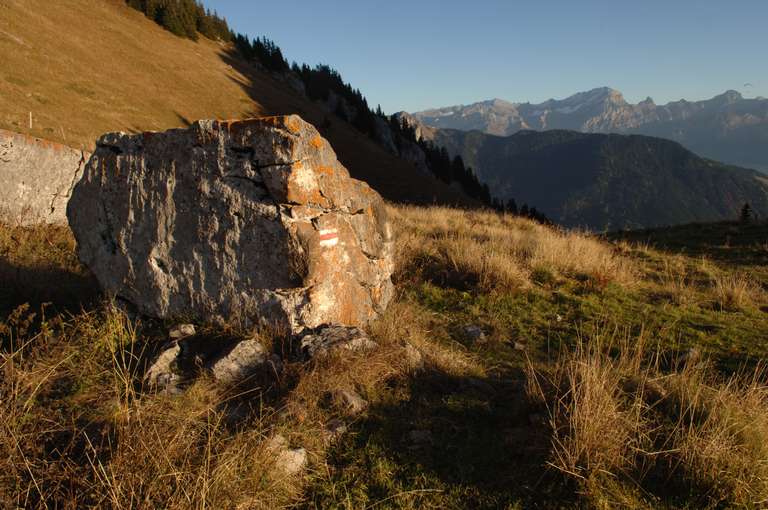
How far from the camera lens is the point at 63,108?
23.2 m

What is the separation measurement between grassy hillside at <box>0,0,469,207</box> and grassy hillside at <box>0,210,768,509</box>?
1851 cm

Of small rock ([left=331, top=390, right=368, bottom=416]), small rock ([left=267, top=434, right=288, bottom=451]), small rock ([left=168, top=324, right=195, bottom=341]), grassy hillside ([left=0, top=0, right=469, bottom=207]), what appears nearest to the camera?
small rock ([left=267, top=434, right=288, bottom=451])

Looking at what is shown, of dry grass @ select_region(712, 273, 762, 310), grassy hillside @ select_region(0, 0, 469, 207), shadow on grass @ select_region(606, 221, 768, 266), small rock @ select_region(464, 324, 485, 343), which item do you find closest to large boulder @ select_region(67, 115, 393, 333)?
small rock @ select_region(464, 324, 485, 343)

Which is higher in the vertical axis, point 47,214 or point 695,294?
point 47,214

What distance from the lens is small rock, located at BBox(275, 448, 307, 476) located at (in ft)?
9.12

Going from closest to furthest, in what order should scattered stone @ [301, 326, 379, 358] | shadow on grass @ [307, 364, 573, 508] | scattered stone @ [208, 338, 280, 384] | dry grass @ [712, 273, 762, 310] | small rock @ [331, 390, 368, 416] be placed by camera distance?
shadow on grass @ [307, 364, 573, 508]
small rock @ [331, 390, 368, 416]
scattered stone @ [208, 338, 280, 384]
scattered stone @ [301, 326, 379, 358]
dry grass @ [712, 273, 762, 310]

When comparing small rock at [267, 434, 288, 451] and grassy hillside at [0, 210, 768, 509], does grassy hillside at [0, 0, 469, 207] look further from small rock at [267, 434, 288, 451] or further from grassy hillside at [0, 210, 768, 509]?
small rock at [267, 434, 288, 451]

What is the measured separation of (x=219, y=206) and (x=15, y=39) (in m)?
35.3

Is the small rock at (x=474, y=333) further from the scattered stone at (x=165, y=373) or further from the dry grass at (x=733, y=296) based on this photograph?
the dry grass at (x=733, y=296)

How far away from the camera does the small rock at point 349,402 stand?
11.4 feet

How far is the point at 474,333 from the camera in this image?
5340 millimetres

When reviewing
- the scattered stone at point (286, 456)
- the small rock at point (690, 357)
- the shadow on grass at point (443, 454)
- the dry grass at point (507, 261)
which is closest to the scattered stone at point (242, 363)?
the scattered stone at point (286, 456)

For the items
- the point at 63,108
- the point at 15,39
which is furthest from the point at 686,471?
the point at 15,39

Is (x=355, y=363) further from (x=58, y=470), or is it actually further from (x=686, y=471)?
(x=686, y=471)
